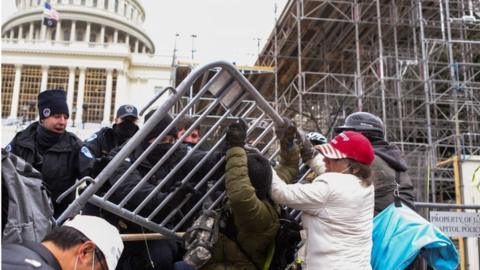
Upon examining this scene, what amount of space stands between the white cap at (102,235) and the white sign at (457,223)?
3.93m

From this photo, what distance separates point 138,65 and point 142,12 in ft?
83.5

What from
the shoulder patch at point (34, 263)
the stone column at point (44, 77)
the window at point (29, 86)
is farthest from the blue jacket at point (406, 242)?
the stone column at point (44, 77)

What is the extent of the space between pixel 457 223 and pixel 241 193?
3.34 m

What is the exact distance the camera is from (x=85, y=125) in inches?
1435

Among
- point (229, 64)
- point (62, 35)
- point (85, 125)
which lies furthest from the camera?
point (62, 35)

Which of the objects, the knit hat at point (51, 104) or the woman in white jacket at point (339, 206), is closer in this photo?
the woman in white jacket at point (339, 206)

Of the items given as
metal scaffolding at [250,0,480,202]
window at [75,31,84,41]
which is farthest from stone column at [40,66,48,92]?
metal scaffolding at [250,0,480,202]

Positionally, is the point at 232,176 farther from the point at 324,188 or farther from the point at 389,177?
the point at 389,177

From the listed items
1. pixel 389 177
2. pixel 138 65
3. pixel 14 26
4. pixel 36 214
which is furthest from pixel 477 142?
pixel 14 26

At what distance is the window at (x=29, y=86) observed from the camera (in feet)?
143

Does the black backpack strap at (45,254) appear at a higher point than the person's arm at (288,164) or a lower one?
lower

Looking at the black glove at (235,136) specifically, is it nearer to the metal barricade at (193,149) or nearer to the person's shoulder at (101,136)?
the metal barricade at (193,149)

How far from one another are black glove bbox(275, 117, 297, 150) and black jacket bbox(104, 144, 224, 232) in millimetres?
399

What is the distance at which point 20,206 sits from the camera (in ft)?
5.80
